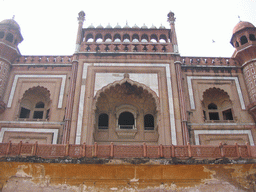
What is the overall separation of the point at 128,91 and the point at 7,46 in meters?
7.58

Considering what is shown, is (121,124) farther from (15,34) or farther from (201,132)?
(15,34)

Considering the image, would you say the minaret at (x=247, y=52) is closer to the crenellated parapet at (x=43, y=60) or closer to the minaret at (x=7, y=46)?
the crenellated parapet at (x=43, y=60)

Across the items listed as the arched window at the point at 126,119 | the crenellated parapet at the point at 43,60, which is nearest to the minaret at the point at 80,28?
the crenellated parapet at the point at 43,60

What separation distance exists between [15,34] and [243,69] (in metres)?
13.9

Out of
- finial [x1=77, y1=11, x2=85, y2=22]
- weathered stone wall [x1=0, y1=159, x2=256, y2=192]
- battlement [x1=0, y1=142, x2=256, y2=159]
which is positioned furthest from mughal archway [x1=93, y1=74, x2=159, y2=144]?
finial [x1=77, y1=11, x2=85, y2=22]

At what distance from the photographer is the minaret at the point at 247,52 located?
46.8ft

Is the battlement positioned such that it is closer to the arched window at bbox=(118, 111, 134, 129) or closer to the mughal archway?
the mughal archway

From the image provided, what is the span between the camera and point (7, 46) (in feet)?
50.1

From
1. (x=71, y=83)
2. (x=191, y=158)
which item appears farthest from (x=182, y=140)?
(x=71, y=83)

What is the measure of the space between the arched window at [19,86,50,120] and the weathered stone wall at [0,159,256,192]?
5.56 m

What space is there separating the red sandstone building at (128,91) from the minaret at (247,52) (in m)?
0.06

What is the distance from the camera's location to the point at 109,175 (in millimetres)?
9609

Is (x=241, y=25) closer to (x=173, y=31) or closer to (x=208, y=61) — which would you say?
(x=208, y=61)

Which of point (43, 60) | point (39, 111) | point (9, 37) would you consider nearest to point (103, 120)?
point (39, 111)
